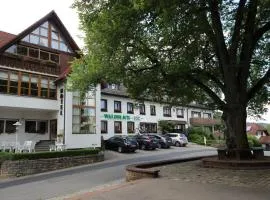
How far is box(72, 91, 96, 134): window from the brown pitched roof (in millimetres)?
5503

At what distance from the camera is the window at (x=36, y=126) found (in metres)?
36.1

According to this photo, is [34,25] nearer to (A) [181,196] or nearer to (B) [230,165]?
(B) [230,165]

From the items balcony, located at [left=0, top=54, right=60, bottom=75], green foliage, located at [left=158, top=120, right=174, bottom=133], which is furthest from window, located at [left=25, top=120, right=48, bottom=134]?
green foliage, located at [left=158, top=120, right=174, bottom=133]

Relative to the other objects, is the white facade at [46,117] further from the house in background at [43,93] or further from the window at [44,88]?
the window at [44,88]

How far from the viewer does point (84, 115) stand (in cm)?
3669

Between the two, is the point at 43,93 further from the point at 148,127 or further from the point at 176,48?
the point at 148,127

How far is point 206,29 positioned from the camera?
18844mm

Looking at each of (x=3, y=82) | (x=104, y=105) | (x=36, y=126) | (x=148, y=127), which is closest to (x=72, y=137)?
(x=36, y=126)

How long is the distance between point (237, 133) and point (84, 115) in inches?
788

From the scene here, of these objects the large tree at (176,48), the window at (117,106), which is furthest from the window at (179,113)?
the large tree at (176,48)

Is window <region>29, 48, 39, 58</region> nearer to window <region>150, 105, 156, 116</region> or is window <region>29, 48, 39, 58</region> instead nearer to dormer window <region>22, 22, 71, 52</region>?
dormer window <region>22, 22, 71, 52</region>

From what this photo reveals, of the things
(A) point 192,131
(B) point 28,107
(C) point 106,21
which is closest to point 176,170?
(C) point 106,21

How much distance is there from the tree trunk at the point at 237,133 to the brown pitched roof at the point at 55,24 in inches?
815

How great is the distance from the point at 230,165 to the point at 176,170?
8.26 feet
